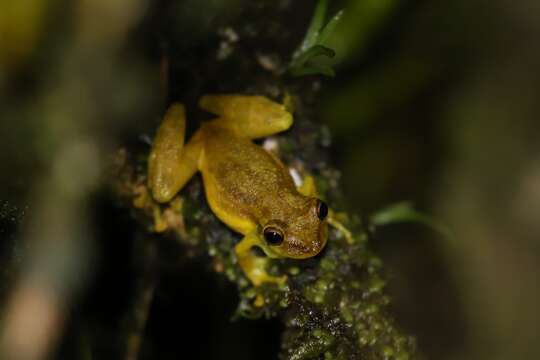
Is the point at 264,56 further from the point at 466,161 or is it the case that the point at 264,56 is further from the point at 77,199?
the point at 466,161

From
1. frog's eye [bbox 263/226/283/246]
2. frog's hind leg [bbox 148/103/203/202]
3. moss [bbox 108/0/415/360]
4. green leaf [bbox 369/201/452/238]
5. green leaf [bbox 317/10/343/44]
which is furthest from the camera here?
green leaf [bbox 369/201/452/238]

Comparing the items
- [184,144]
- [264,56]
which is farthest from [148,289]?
[264,56]

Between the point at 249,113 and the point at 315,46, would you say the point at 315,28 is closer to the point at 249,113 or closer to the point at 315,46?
the point at 315,46

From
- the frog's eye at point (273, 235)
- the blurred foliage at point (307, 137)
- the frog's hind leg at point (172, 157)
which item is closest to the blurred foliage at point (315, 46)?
the blurred foliage at point (307, 137)

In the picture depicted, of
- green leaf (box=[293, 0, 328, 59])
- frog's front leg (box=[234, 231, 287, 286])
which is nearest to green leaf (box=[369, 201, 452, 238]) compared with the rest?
frog's front leg (box=[234, 231, 287, 286])

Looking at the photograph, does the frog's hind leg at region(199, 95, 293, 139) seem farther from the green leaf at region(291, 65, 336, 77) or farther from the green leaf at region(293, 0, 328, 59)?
the green leaf at region(293, 0, 328, 59)

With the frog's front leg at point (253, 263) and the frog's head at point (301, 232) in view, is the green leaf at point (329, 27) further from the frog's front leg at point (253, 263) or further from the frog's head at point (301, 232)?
the frog's front leg at point (253, 263)
